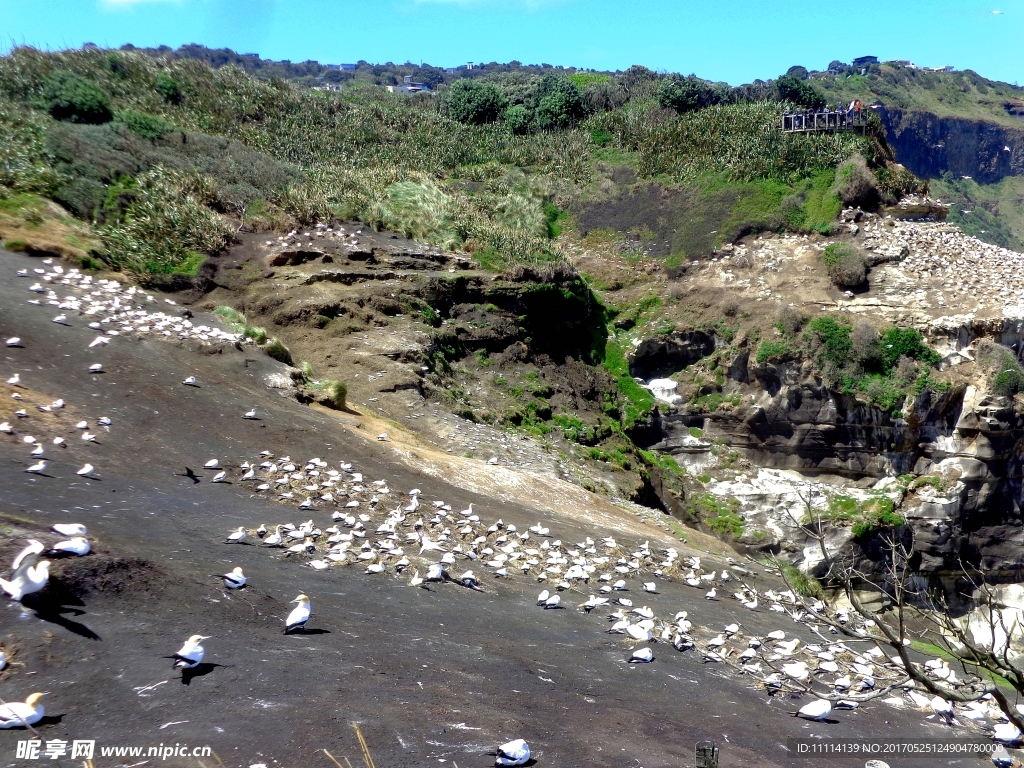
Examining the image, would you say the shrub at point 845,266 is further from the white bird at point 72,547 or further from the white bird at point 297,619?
the white bird at point 72,547

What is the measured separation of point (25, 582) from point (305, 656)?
68.4 inches

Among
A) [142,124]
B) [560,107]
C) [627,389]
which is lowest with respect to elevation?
[627,389]

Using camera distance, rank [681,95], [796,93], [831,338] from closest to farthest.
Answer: [831,338], [681,95], [796,93]

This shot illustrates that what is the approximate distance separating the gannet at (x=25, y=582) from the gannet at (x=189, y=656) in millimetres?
923

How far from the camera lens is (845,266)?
21672 millimetres

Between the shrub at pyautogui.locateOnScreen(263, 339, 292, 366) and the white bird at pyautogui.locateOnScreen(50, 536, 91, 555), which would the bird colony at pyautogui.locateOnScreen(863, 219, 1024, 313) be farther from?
the white bird at pyautogui.locateOnScreen(50, 536, 91, 555)

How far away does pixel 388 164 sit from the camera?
26.3 metres

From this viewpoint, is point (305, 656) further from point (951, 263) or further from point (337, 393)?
point (951, 263)

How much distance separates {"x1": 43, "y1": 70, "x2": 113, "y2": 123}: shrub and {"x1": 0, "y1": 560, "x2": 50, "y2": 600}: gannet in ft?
67.2

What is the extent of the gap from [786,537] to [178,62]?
27.3 meters

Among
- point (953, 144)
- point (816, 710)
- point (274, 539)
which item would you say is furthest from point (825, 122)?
point (953, 144)

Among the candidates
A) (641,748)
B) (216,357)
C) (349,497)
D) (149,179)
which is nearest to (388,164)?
(149,179)

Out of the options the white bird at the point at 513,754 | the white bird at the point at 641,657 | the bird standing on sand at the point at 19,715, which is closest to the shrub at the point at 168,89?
the white bird at the point at 641,657

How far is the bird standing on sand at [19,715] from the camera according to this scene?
3.65 meters
